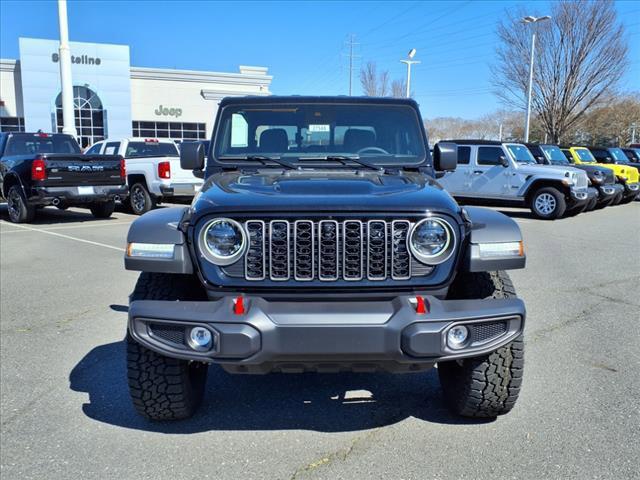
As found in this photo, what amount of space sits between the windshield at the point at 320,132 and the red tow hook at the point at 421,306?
161 centimetres

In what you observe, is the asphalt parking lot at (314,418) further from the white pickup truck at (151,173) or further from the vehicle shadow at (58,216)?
the white pickup truck at (151,173)

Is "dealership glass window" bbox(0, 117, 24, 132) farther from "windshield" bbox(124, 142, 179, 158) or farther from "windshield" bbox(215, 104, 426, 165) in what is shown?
"windshield" bbox(215, 104, 426, 165)

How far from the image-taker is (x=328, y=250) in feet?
9.35

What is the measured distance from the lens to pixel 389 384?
3.98 meters

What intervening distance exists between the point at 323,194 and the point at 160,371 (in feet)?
4.21

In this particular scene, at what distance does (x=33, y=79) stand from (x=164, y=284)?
129 ft

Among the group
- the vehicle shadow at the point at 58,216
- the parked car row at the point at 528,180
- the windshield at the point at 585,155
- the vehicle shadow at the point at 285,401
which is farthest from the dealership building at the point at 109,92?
the vehicle shadow at the point at 285,401

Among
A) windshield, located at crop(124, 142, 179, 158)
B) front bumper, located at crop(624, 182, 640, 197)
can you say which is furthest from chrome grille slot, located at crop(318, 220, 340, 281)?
front bumper, located at crop(624, 182, 640, 197)

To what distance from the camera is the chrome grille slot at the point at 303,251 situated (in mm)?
2824

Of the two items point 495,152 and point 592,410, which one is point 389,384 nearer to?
point 592,410

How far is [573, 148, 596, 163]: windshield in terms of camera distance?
1938cm

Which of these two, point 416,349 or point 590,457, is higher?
point 416,349

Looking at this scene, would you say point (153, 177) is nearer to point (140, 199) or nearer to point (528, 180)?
point (140, 199)

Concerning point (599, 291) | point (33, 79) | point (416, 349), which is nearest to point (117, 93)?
point (33, 79)
